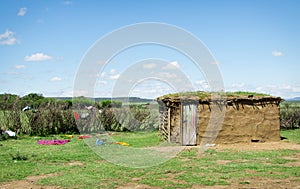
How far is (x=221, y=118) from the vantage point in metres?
15.5

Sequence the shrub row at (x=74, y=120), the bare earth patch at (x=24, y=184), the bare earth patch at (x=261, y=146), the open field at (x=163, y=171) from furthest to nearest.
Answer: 1. the shrub row at (x=74, y=120)
2. the bare earth patch at (x=261, y=146)
3. the open field at (x=163, y=171)
4. the bare earth patch at (x=24, y=184)

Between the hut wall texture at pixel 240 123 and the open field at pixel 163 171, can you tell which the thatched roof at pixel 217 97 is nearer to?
the hut wall texture at pixel 240 123

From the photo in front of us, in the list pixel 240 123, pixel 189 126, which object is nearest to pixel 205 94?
pixel 189 126

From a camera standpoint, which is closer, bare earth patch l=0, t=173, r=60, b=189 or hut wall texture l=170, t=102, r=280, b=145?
bare earth patch l=0, t=173, r=60, b=189

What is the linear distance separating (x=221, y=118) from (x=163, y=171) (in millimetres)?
6753

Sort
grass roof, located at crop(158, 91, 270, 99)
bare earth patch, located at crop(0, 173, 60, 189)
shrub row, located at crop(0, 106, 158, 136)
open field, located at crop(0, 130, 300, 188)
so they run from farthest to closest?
shrub row, located at crop(0, 106, 158, 136) → grass roof, located at crop(158, 91, 270, 99) → open field, located at crop(0, 130, 300, 188) → bare earth patch, located at crop(0, 173, 60, 189)

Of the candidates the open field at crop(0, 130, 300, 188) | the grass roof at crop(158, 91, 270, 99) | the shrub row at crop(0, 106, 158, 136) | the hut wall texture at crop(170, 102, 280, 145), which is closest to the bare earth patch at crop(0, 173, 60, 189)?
the open field at crop(0, 130, 300, 188)

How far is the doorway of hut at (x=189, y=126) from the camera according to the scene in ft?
50.5

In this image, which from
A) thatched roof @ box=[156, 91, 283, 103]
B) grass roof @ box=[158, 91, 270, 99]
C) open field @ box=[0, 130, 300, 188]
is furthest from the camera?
grass roof @ box=[158, 91, 270, 99]

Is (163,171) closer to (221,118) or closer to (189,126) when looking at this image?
(189,126)

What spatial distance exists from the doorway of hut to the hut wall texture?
19 centimetres

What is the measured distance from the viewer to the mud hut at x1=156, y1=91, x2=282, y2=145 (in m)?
15.4

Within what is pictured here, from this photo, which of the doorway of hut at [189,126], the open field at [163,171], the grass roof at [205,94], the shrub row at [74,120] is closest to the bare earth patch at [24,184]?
the open field at [163,171]

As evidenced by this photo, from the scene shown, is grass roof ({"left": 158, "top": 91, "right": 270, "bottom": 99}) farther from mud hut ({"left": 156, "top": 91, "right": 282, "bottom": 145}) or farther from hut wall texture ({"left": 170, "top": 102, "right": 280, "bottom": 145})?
hut wall texture ({"left": 170, "top": 102, "right": 280, "bottom": 145})
